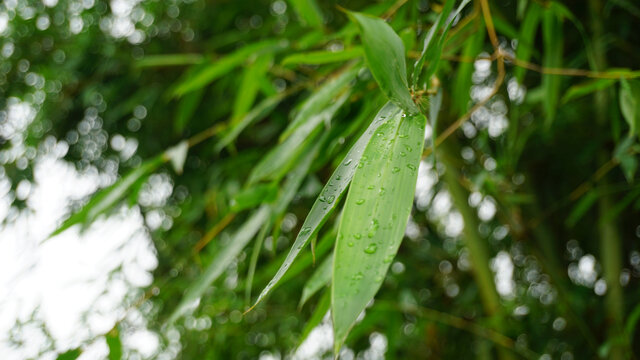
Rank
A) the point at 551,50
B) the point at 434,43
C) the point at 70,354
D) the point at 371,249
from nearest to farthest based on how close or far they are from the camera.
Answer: the point at 371,249
the point at 434,43
the point at 70,354
the point at 551,50

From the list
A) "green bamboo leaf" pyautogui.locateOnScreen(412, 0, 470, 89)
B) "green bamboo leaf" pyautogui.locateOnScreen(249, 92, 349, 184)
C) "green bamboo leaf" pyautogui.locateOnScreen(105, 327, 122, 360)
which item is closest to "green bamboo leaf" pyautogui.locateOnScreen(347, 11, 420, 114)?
"green bamboo leaf" pyautogui.locateOnScreen(412, 0, 470, 89)

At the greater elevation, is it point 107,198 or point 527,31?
point 107,198

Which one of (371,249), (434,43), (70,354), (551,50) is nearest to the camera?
(371,249)

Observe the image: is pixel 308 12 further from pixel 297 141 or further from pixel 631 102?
pixel 631 102

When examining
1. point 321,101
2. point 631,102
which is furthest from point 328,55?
point 631,102

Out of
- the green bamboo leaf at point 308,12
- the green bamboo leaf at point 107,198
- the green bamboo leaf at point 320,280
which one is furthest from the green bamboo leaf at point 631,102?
the green bamboo leaf at point 107,198

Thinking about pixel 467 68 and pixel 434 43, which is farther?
pixel 467 68

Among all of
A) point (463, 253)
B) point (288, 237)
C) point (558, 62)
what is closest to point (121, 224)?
point (288, 237)
